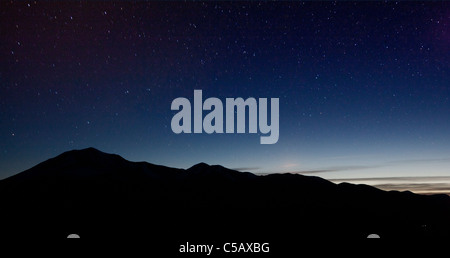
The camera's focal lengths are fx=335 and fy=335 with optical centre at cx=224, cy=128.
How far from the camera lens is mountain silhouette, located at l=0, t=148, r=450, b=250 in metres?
→ 42.7

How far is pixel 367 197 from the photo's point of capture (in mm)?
83562

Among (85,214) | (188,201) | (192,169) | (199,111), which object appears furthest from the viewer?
(192,169)

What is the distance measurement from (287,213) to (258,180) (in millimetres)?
26374

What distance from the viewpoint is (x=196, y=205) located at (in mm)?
65875

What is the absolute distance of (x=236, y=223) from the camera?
156 feet

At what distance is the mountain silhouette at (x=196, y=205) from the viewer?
42.7m

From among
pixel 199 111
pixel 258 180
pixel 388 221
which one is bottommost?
pixel 388 221

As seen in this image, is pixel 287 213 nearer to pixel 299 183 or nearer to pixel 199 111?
pixel 299 183

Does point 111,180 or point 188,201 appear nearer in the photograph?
point 188,201

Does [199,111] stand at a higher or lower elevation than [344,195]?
higher

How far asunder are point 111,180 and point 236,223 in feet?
126

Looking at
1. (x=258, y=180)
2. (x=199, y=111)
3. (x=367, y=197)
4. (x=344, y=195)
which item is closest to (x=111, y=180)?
(x=258, y=180)
